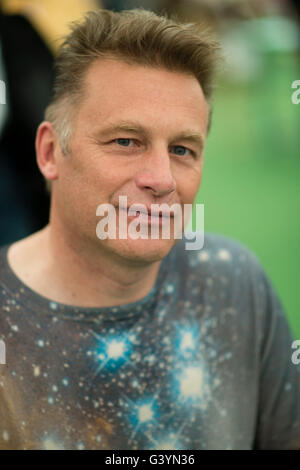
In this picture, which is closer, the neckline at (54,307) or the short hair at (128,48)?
the short hair at (128,48)

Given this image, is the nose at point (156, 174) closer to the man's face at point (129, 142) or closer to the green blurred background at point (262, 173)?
the man's face at point (129, 142)

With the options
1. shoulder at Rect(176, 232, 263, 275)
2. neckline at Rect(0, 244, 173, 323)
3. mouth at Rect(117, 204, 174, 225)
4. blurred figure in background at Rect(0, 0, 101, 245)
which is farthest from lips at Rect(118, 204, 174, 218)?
blurred figure in background at Rect(0, 0, 101, 245)

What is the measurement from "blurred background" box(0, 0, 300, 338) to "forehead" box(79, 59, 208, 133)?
0.90 feet

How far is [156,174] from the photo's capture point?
139cm

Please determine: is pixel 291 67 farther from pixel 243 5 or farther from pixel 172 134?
pixel 172 134

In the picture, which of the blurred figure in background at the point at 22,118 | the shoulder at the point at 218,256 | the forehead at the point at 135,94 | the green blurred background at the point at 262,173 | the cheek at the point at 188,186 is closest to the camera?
the forehead at the point at 135,94

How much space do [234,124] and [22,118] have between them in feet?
20.7

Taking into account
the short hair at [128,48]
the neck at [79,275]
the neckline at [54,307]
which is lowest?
the neckline at [54,307]

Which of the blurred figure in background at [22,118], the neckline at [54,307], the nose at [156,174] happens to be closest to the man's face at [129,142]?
the nose at [156,174]

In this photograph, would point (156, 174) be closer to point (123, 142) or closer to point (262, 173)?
point (123, 142)

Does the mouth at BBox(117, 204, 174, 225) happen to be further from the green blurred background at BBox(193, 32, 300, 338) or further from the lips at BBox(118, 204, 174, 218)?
the green blurred background at BBox(193, 32, 300, 338)

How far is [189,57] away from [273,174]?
5.49 metres

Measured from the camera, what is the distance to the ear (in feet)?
5.02

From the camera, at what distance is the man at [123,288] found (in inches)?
55.3
